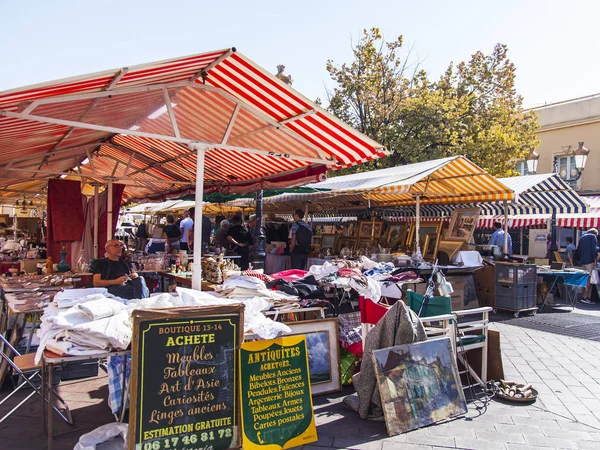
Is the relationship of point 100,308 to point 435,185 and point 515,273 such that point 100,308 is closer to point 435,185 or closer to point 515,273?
point 515,273

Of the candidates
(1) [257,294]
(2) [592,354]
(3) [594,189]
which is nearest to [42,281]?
(1) [257,294]

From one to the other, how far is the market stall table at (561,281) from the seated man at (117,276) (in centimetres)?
763

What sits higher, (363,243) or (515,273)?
(363,243)

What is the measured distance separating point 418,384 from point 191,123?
3.95m

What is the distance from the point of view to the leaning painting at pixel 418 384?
3.88 meters

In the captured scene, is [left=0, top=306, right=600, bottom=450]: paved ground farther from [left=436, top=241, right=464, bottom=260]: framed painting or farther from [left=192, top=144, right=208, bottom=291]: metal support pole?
[left=436, top=241, right=464, bottom=260]: framed painting

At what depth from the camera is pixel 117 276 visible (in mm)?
5258

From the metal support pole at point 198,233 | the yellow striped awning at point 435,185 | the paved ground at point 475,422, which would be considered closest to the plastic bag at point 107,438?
the paved ground at point 475,422

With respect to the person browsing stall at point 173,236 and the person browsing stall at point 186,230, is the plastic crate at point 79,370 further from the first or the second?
the person browsing stall at point 173,236

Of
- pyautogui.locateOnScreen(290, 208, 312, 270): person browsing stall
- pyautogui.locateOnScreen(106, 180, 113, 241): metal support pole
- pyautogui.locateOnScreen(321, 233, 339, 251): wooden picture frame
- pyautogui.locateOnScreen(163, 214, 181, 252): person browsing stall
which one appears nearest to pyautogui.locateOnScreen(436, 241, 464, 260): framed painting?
pyautogui.locateOnScreen(290, 208, 312, 270): person browsing stall

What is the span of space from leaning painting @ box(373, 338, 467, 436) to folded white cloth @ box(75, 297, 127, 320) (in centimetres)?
211

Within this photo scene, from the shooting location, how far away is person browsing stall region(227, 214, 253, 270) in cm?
1016

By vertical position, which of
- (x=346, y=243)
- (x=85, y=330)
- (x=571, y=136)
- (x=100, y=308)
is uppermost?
(x=571, y=136)

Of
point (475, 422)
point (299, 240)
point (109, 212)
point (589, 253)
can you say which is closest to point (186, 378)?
point (475, 422)
